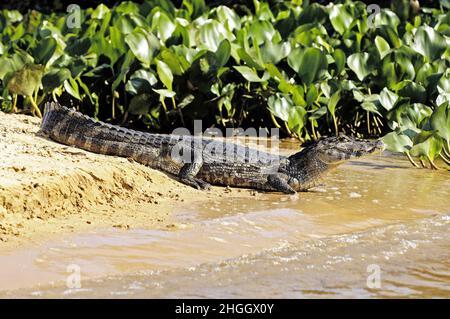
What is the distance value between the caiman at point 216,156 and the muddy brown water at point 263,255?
383 millimetres

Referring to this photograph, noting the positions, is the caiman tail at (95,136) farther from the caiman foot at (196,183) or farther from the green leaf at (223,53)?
the green leaf at (223,53)

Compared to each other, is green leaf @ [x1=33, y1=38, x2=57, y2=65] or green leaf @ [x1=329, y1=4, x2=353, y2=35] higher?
green leaf @ [x1=329, y1=4, x2=353, y2=35]

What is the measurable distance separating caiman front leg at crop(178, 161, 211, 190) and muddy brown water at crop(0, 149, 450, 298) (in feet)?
1.34

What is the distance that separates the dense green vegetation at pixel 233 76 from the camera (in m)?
8.86

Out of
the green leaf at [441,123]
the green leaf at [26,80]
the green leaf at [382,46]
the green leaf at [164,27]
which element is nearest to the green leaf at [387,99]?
the green leaf at [382,46]

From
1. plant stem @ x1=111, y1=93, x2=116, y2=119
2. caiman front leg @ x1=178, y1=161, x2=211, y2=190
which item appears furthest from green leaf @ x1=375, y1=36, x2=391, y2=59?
caiman front leg @ x1=178, y1=161, x2=211, y2=190

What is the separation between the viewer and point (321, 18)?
11.2 meters

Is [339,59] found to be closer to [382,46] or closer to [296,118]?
[382,46]

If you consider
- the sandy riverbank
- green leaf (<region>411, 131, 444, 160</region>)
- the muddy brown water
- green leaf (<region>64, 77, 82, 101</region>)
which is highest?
green leaf (<region>64, 77, 82, 101</region>)

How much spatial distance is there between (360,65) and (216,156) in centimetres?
273

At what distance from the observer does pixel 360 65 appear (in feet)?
31.0

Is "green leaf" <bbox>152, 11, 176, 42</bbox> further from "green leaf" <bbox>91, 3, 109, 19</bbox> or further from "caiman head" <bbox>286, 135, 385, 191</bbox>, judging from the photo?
"caiman head" <bbox>286, 135, 385, 191</bbox>

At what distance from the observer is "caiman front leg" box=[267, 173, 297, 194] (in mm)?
7137

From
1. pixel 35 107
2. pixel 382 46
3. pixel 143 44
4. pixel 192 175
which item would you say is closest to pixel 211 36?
pixel 143 44
